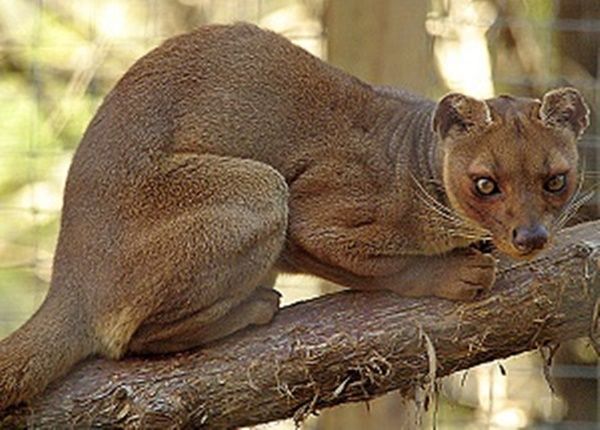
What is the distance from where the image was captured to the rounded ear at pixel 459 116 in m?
3.35

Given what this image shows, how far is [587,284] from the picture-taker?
3.22m

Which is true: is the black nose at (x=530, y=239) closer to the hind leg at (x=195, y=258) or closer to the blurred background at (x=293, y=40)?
the hind leg at (x=195, y=258)

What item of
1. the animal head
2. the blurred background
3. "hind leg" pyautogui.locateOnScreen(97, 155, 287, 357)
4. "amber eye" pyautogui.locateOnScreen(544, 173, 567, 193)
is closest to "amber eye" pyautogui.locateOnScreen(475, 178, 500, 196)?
the animal head

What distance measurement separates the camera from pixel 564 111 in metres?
3.36

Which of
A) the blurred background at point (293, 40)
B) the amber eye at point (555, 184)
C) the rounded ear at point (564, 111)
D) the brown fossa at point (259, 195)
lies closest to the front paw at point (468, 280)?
the brown fossa at point (259, 195)

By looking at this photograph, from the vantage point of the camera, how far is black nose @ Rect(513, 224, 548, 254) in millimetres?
3045

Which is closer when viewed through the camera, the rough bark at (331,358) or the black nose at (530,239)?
the black nose at (530,239)

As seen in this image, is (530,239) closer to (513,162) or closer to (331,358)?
(513,162)

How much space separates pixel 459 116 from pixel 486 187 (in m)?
0.22

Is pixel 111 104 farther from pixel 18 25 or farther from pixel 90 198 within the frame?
pixel 18 25

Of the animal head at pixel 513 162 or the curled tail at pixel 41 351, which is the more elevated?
the animal head at pixel 513 162

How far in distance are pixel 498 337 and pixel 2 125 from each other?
7.22 ft

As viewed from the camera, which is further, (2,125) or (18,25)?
(18,25)

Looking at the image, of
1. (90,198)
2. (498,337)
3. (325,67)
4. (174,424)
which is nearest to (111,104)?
(90,198)
